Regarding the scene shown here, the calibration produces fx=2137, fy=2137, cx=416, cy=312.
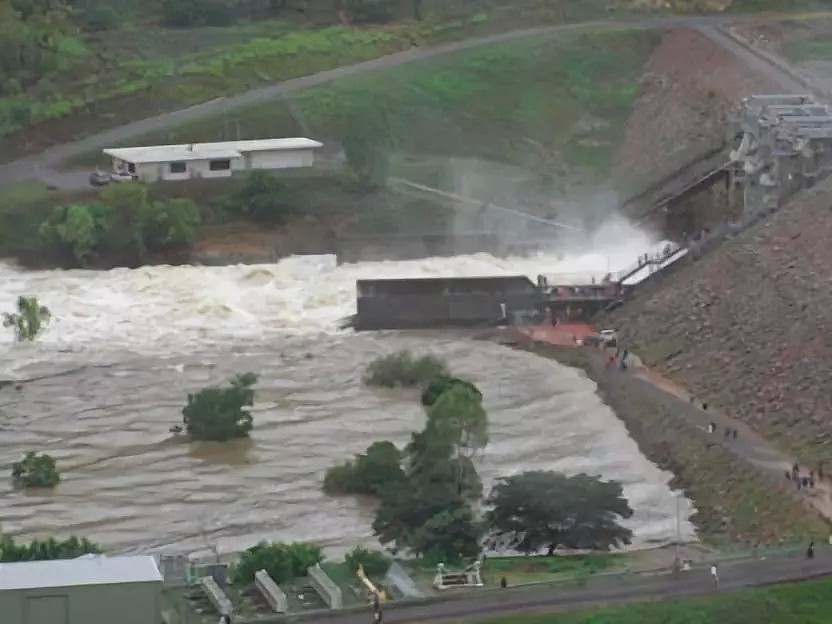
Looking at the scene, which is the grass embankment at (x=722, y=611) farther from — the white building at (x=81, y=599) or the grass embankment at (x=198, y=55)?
the grass embankment at (x=198, y=55)

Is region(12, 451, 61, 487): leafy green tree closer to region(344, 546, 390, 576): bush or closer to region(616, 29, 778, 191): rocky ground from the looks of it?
region(344, 546, 390, 576): bush

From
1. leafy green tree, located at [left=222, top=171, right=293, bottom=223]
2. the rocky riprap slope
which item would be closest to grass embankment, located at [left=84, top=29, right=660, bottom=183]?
leafy green tree, located at [left=222, top=171, right=293, bottom=223]

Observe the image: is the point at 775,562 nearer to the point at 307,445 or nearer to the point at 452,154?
the point at 307,445

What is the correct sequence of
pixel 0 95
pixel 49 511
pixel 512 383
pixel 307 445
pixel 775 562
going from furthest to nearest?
pixel 0 95 < pixel 512 383 < pixel 307 445 < pixel 49 511 < pixel 775 562

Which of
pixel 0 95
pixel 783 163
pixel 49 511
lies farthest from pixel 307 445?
pixel 0 95

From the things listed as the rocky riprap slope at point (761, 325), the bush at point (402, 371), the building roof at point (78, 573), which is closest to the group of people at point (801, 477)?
the rocky riprap slope at point (761, 325)
